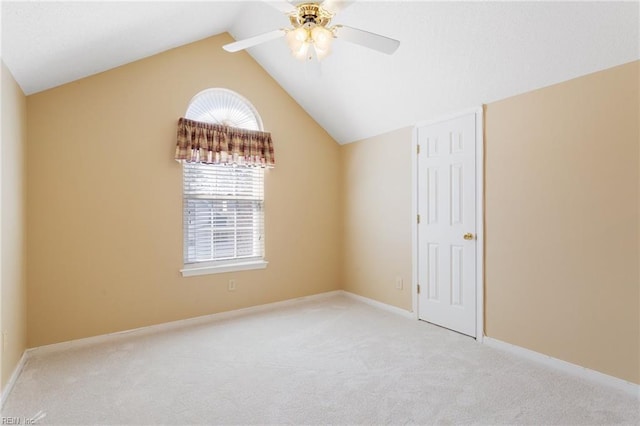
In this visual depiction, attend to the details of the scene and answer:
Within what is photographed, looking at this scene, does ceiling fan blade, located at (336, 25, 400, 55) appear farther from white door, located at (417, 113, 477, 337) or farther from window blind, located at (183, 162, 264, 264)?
window blind, located at (183, 162, 264, 264)

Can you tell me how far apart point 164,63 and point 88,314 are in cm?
259

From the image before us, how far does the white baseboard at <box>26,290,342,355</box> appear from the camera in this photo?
2921 millimetres

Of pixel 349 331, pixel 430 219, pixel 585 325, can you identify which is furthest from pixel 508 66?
pixel 349 331

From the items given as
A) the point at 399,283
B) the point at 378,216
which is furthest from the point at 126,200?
the point at 399,283

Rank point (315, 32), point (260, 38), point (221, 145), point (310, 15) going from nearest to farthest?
point (310, 15), point (315, 32), point (260, 38), point (221, 145)

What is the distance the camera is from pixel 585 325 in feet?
7.99

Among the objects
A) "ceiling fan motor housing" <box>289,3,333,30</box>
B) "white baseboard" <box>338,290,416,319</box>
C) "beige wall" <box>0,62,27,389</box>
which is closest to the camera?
"ceiling fan motor housing" <box>289,3,333,30</box>

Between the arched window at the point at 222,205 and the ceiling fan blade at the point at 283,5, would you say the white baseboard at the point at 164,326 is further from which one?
the ceiling fan blade at the point at 283,5

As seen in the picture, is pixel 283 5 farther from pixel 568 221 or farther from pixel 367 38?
pixel 568 221

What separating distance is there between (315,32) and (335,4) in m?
0.24

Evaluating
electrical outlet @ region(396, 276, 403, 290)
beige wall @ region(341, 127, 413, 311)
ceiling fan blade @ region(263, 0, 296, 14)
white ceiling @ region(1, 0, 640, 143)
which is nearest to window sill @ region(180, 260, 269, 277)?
beige wall @ region(341, 127, 413, 311)

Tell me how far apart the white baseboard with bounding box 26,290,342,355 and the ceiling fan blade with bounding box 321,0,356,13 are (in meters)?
3.23

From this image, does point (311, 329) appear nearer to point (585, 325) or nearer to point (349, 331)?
point (349, 331)

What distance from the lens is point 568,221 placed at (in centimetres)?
252
